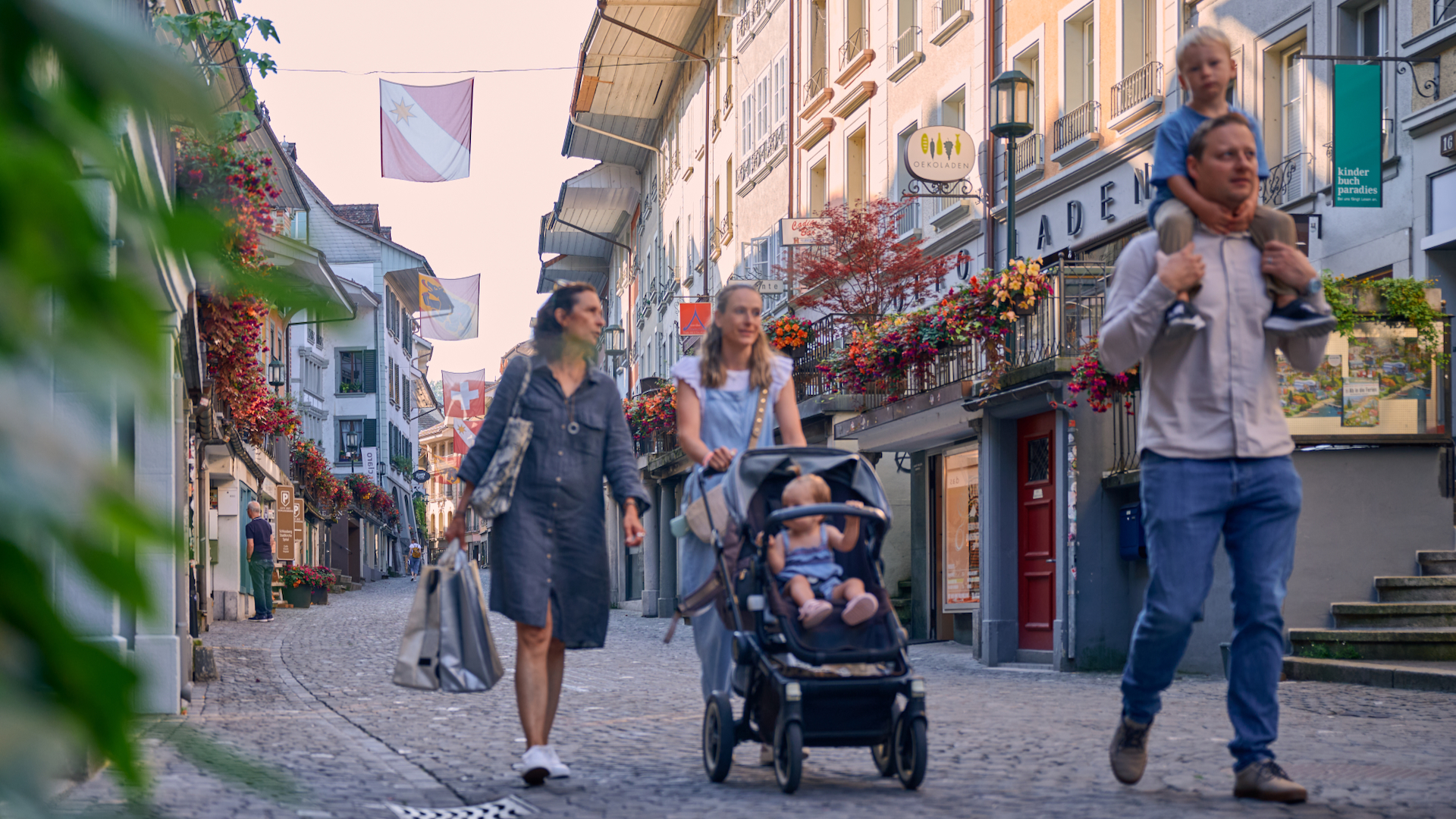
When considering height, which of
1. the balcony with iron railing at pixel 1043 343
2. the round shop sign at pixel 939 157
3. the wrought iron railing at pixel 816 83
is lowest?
the balcony with iron railing at pixel 1043 343

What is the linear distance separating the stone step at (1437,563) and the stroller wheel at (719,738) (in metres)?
8.00

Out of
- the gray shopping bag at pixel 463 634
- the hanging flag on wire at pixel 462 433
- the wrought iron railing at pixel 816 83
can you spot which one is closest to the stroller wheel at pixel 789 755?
the gray shopping bag at pixel 463 634

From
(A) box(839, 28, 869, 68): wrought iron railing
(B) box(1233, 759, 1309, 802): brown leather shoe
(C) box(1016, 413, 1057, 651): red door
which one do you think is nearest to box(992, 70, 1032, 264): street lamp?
(C) box(1016, 413, 1057, 651): red door

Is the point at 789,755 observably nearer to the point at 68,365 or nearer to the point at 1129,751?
the point at 1129,751

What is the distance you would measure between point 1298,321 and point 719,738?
7.29 ft

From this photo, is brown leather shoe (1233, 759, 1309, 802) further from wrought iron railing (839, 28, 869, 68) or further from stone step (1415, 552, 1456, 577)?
wrought iron railing (839, 28, 869, 68)

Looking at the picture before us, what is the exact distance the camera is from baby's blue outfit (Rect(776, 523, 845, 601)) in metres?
5.68

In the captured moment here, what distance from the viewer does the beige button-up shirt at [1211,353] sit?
16.0 ft

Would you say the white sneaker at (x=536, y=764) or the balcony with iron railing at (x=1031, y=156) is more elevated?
the balcony with iron railing at (x=1031, y=156)

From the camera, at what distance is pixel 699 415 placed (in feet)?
20.5

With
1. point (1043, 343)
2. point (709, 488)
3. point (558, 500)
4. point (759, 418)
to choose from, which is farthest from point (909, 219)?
point (558, 500)

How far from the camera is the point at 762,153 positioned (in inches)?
1280

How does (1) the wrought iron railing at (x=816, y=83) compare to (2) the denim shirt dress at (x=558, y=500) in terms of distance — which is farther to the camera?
(1) the wrought iron railing at (x=816, y=83)

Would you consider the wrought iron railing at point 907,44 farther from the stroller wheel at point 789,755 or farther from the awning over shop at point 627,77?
the stroller wheel at point 789,755
